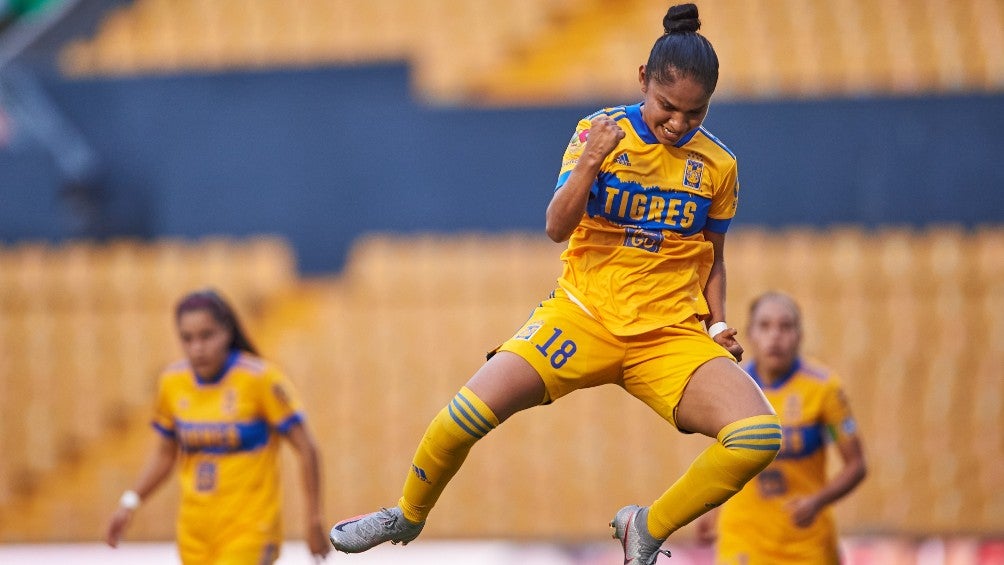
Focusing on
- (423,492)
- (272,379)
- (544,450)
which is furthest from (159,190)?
(423,492)

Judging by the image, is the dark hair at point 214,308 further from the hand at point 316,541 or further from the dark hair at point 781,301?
the dark hair at point 781,301

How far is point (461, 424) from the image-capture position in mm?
4035

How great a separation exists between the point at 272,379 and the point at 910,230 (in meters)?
7.29

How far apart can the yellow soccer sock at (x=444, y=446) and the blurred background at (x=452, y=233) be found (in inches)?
148

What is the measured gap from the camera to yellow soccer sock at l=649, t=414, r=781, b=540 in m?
3.90

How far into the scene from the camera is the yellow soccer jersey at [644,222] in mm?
4039

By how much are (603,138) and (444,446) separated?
104 centimetres

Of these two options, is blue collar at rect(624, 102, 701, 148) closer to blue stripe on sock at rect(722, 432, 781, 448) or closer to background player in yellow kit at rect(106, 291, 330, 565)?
blue stripe on sock at rect(722, 432, 781, 448)

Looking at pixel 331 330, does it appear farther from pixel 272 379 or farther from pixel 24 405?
pixel 272 379

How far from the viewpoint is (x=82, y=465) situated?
1077 cm

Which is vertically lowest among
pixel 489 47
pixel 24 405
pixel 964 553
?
pixel 964 553

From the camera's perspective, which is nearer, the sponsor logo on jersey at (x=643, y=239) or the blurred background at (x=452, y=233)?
the sponsor logo on jersey at (x=643, y=239)

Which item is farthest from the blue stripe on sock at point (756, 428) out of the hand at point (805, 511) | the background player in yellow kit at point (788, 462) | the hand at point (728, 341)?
the background player in yellow kit at point (788, 462)

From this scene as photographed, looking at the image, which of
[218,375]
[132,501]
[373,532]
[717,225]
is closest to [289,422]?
[218,375]
